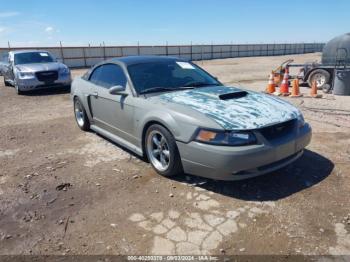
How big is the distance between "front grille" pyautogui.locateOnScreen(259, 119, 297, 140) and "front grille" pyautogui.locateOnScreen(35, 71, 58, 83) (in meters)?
9.85

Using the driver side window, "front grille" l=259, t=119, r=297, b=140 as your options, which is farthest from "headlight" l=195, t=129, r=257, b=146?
the driver side window

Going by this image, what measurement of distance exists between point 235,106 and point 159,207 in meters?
1.51

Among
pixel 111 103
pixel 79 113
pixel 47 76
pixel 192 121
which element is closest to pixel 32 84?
pixel 47 76

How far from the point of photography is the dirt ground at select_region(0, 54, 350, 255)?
9.74 feet

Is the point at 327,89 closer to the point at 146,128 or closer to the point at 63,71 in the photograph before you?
the point at 146,128

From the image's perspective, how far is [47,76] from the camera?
456 inches

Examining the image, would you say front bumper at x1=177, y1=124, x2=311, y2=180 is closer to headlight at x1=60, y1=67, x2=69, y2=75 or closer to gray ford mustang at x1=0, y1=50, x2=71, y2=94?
gray ford mustang at x1=0, y1=50, x2=71, y2=94

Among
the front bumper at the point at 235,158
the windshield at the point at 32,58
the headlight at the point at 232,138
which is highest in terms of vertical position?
the windshield at the point at 32,58

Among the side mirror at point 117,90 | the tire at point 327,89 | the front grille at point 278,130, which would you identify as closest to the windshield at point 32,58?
the side mirror at point 117,90

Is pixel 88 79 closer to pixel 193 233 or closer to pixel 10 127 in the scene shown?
pixel 10 127

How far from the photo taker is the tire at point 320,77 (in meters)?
11.5

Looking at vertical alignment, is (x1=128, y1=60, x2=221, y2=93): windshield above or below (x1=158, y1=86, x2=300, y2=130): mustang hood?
above

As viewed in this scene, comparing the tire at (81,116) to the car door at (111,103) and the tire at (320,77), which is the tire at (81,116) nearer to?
the car door at (111,103)

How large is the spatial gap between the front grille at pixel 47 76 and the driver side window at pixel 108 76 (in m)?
6.37
